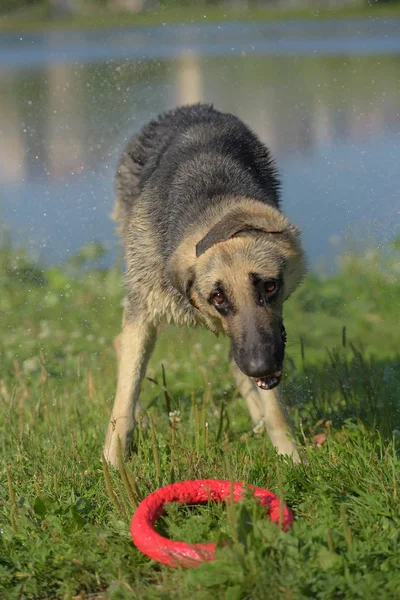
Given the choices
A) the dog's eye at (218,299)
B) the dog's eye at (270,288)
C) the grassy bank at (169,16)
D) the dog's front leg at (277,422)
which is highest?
the grassy bank at (169,16)

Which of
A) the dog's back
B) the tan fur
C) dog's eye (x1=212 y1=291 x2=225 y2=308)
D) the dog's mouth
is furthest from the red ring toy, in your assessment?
the dog's back

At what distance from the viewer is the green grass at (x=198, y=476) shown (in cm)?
302

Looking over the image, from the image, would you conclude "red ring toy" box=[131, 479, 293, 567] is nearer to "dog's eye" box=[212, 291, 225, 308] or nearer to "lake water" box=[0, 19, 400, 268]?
"dog's eye" box=[212, 291, 225, 308]

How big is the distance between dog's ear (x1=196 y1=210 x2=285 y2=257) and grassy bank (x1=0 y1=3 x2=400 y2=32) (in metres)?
5.56

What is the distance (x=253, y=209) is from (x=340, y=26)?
21.6 feet

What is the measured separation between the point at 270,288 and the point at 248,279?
0.12 meters

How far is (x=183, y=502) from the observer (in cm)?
364

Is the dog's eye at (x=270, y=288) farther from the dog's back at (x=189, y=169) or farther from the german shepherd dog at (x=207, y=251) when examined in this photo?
the dog's back at (x=189, y=169)

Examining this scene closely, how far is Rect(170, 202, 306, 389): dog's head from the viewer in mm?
3715

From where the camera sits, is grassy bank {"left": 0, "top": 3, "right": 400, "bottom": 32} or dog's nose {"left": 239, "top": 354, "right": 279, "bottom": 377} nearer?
dog's nose {"left": 239, "top": 354, "right": 279, "bottom": 377}

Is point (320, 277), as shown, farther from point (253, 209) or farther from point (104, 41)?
point (253, 209)

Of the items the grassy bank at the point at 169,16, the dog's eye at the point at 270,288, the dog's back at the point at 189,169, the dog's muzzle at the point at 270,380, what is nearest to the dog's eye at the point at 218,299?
the dog's eye at the point at 270,288

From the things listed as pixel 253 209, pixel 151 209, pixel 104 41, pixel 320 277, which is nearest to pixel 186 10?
pixel 104 41

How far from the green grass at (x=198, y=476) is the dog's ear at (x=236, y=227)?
90 cm
